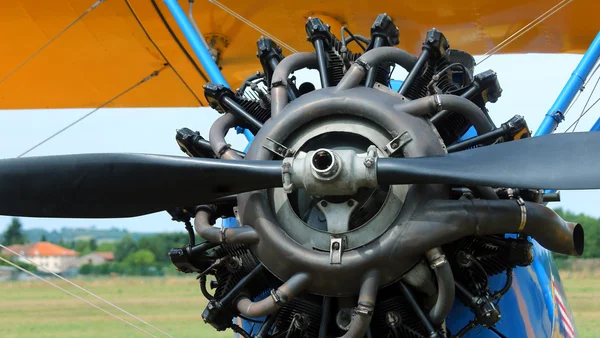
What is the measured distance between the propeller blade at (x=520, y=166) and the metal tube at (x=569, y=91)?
1312 millimetres

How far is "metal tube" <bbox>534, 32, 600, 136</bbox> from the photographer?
427 cm

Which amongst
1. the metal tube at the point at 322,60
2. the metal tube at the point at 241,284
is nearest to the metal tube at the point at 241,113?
the metal tube at the point at 322,60

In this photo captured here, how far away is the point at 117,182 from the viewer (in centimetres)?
325

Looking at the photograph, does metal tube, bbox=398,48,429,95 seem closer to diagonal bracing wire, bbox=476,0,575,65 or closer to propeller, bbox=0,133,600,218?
propeller, bbox=0,133,600,218

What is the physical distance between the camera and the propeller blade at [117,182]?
3170 millimetres

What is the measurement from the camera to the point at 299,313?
128 inches

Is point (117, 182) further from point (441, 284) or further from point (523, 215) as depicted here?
point (523, 215)

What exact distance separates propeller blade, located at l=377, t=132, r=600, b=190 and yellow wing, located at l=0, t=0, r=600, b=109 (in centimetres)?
279

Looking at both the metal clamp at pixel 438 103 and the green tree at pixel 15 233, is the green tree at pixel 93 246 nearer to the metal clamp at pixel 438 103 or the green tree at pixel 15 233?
the green tree at pixel 15 233

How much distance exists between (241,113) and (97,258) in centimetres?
2278

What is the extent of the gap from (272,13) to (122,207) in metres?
2.86

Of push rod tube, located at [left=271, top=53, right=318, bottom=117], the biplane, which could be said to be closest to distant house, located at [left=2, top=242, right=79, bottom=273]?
the biplane

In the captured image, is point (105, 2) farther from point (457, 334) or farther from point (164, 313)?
point (164, 313)

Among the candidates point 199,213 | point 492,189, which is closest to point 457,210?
point 492,189
